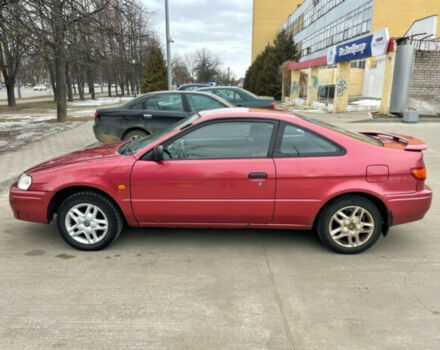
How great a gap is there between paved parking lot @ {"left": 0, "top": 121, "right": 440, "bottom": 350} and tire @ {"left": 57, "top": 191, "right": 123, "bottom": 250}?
14 centimetres

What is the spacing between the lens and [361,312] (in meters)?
2.82

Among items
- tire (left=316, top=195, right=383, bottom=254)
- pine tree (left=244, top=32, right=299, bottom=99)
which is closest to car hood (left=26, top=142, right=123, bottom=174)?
tire (left=316, top=195, right=383, bottom=254)

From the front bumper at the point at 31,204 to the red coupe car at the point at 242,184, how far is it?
1 cm

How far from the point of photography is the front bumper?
371 cm

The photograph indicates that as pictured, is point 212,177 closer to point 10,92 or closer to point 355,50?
point 355,50

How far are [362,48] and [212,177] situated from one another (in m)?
19.0

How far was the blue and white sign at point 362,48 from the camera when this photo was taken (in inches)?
699

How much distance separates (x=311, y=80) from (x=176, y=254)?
85.7 ft

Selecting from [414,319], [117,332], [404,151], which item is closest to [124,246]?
[117,332]

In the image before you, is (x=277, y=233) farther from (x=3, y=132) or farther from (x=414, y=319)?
(x=3, y=132)

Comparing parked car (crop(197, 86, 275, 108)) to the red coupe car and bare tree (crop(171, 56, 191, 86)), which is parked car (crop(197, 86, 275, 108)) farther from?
bare tree (crop(171, 56, 191, 86))

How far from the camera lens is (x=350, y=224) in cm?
364

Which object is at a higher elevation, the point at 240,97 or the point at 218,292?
the point at 240,97

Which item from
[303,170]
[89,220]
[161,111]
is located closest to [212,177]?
[303,170]
